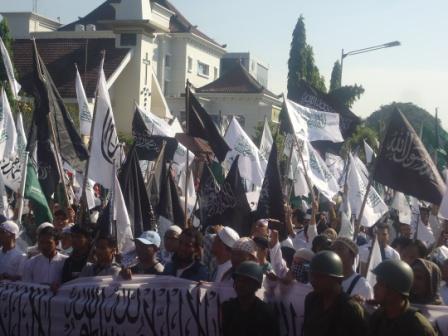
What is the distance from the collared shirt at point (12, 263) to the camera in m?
8.05

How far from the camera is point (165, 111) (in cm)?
4225

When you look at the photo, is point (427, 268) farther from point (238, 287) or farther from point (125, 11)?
point (125, 11)

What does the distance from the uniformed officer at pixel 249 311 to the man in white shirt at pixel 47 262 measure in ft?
7.98

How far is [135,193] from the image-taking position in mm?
9297

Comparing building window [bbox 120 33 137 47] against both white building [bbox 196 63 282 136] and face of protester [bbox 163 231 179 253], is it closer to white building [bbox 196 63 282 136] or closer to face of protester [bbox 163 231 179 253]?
white building [bbox 196 63 282 136]

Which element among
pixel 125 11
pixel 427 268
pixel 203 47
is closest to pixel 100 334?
pixel 427 268

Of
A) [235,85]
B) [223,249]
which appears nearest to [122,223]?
[223,249]

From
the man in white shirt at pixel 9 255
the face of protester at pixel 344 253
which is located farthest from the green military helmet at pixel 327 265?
the man in white shirt at pixel 9 255

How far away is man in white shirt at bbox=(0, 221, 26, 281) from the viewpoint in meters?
8.04

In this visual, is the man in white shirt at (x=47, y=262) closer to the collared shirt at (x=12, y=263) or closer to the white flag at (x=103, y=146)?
the collared shirt at (x=12, y=263)

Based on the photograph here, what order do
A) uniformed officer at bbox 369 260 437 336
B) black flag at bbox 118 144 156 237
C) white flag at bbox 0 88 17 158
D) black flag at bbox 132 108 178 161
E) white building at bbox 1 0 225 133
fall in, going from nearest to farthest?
uniformed officer at bbox 369 260 437 336 < black flag at bbox 118 144 156 237 < white flag at bbox 0 88 17 158 < black flag at bbox 132 108 178 161 < white building at bbox 1 0 225 133

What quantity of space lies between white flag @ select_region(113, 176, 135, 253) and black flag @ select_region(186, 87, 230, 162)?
2.76 meters

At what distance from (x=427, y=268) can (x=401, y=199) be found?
7.05 metres

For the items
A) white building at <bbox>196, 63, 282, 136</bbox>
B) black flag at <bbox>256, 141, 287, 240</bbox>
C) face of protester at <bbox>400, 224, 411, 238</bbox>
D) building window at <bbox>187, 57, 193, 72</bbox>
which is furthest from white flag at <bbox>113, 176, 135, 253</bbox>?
building window at <bbox>187, 57, 193, 72</bbox>
